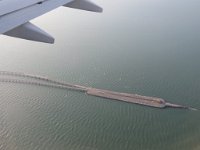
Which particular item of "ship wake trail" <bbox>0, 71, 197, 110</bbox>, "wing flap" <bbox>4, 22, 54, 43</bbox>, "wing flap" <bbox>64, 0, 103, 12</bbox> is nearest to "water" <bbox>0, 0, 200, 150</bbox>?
"ship wake trail" <bbox>0, 71, 197, 110</bbox>

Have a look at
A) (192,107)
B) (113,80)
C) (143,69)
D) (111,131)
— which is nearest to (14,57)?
(113,80)

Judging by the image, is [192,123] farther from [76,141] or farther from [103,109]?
[76,141]

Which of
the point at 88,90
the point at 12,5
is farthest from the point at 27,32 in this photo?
the point at 88,90

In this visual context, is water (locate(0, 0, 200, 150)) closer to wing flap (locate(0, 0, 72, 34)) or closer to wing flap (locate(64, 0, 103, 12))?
wing flap (locate(64, 0, 103, 12))

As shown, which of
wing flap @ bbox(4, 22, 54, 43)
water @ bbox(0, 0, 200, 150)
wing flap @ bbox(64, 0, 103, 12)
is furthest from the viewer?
water @ bbox(0, 0, 200, 150)

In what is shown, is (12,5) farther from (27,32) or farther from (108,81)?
(108,81)

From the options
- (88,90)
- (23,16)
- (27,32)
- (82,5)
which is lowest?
(88,90)
